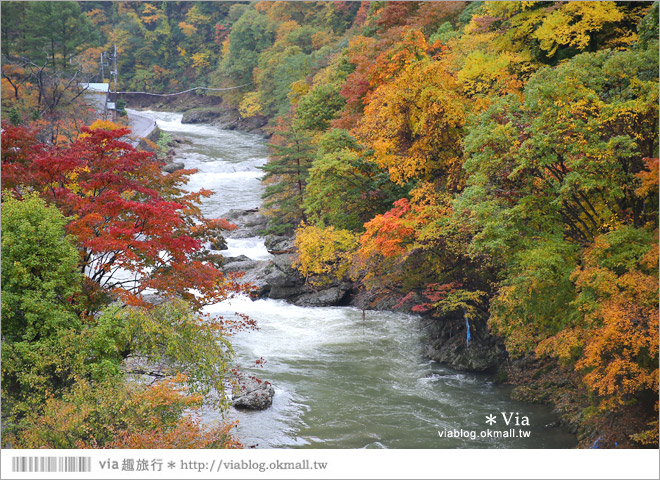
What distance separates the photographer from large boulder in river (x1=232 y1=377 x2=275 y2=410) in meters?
14.7

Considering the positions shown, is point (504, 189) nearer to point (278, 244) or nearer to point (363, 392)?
point (363, 392)

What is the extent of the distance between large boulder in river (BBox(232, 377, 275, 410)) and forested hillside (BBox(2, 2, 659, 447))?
394 cm

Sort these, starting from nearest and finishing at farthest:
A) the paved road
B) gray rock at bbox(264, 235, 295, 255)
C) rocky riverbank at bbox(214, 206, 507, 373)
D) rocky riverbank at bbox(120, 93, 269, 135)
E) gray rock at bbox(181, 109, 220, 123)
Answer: rocky riverbank at bbox(214, 206, 507, 373) < gray rock at bbox(264, 235, 295, 255) < the paved road < rocky riverbank at bbox(120, 93, 269, 135) < gray rock at bbox(181, 109, 220, 123)

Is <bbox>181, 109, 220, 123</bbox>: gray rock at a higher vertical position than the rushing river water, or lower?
higher

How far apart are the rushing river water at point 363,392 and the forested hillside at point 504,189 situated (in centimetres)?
110

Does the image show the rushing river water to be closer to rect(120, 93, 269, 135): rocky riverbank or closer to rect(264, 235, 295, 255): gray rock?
rect(264, 235, 295, 255): gray rock

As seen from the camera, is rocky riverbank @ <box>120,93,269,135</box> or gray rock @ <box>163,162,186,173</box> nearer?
gray rock @ <box>163,162,186,173</box>

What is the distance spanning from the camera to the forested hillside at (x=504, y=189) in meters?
10.6

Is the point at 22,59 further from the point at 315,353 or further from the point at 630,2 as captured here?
the point at 630,2

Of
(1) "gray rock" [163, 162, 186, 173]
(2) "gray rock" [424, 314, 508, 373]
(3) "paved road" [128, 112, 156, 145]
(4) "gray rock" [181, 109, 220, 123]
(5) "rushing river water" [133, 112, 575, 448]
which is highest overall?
(4) "gray rock" [181, 109, 220, 123]

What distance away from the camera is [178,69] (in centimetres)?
6681


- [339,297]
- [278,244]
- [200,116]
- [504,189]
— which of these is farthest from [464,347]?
[200,116]

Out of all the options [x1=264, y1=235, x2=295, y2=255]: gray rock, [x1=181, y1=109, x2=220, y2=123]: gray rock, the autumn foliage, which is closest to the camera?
the autumn foliage

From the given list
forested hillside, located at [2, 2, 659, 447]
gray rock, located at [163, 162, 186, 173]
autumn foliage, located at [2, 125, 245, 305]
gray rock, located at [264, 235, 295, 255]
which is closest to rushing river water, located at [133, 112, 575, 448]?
forested hillside, located at [2, 2, 659, 447]
